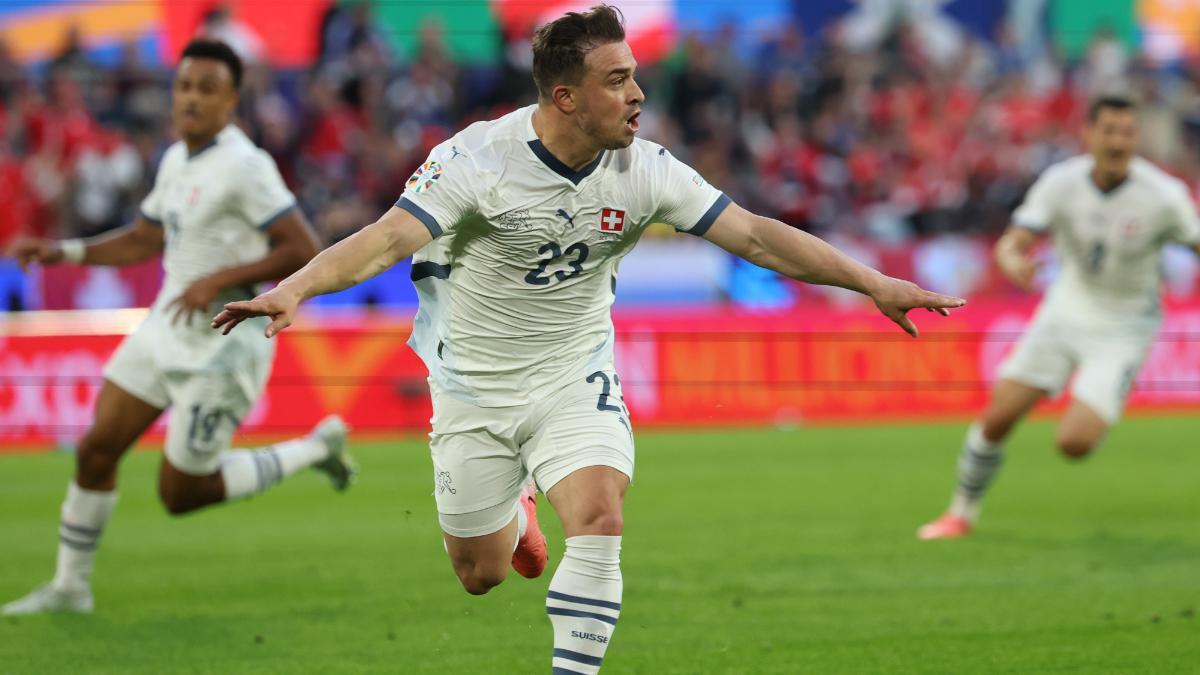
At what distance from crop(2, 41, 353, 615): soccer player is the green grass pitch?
0.60m

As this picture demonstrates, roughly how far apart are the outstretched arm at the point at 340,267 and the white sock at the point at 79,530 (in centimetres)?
359

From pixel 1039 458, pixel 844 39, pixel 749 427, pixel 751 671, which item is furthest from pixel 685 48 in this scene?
pixel 751 671

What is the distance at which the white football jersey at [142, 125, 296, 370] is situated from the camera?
8.85 meters

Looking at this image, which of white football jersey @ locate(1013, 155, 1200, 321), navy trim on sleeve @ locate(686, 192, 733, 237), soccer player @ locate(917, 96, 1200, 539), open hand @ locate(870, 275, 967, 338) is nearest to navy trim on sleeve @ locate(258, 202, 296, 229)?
navy trim on sleeve @ locate(686, 192, 733, 237)

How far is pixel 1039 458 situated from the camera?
16.2 metres

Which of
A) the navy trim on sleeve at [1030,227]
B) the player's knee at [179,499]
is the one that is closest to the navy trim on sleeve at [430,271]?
the player's knee at [179,499]

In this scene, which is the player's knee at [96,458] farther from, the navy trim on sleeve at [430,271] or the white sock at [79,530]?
the navy trim on sleeve at [430,271]

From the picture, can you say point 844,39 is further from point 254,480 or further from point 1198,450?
point 254,480

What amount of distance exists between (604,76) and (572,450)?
1.37 meters

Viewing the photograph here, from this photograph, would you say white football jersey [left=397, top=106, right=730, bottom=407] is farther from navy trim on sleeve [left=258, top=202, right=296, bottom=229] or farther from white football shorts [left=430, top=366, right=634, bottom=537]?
navy trim on sleeve [left=258, top=202, right=296, bottom=229]

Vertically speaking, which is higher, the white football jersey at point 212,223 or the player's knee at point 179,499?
the white football jersey at point 212,223

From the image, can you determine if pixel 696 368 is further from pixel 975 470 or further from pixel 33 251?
pixel 33 251

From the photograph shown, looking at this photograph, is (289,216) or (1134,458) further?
(1134,458)

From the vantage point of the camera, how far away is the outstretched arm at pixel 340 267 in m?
5.21
